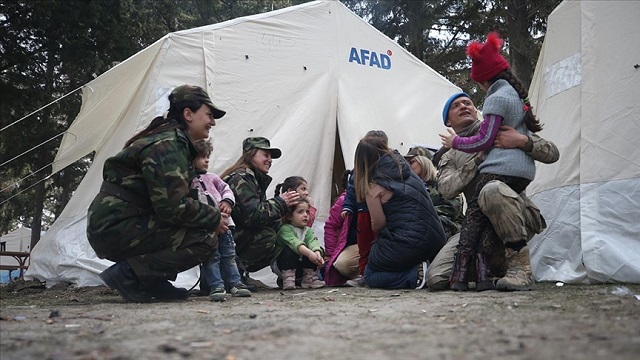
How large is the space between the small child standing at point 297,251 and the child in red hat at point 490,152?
4.52 feet

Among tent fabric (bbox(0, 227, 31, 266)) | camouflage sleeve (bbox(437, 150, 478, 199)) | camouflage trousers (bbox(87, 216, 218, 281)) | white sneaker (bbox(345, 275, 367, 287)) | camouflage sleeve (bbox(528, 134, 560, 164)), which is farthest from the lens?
tent fabric (bbox(0, 227, 31, 266))

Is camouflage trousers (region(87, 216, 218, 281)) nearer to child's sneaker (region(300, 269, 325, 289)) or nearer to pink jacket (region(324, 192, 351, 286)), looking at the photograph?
child's sneaker (region(300, 269, 325, 289))

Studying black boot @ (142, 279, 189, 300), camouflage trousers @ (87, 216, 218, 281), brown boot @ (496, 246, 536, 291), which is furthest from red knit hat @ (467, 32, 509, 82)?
black boot @ (142, 279, 189, 300)

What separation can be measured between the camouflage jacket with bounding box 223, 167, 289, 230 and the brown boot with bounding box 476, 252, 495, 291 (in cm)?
157

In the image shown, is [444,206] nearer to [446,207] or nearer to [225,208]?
[446,207]

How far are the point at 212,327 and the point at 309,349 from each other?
2.02 ft

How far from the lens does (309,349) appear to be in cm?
178

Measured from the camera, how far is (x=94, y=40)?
8711mm

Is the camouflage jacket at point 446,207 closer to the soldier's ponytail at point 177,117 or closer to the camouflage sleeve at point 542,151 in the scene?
the camouflage sleeve at point 542,151

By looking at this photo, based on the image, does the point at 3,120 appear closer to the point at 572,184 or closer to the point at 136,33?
the point at 136,33

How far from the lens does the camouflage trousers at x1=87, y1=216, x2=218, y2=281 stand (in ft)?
11.3

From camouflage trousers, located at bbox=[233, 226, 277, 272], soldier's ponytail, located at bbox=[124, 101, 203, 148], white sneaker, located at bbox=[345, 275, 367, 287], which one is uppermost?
soldier's ponytail, located at bbox=[124, 101, 203, 148]

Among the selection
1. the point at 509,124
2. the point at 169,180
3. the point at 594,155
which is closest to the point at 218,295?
the point at 169,180

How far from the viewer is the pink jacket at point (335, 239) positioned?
5160mm
